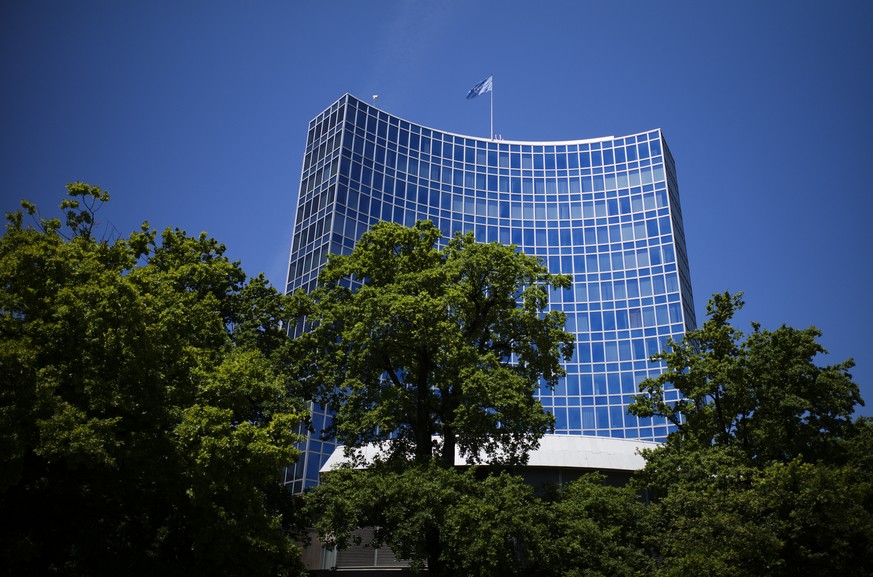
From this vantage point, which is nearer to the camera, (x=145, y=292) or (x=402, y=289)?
(x=145, y=292)

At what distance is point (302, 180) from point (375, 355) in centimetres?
4660

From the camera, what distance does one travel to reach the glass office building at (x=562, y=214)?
69.0 meters

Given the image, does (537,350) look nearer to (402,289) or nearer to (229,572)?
(402,289)

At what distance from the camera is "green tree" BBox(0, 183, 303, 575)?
1864 cm

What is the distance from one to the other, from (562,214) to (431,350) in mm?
56416

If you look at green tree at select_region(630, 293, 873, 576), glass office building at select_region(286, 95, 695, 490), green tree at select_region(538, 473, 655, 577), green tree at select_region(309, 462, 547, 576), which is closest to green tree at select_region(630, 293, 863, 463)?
green tree at select_region(630, 293, 873, 576)

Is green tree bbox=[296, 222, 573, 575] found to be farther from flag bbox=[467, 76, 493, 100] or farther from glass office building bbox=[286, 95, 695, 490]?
flag bbox=[467, 76, 493, 100]

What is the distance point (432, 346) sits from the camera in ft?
92.0

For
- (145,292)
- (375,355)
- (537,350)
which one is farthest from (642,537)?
(145,292)

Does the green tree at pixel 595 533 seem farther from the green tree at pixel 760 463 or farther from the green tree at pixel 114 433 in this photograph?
the green tree at pixel 114 433

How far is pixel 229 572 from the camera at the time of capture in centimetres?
2272

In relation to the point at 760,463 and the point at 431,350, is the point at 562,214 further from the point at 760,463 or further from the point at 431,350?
the point at 431,350

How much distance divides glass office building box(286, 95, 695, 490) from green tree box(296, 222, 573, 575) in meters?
33.4

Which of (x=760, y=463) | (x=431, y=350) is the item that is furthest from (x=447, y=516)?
(x=760, y=463)
